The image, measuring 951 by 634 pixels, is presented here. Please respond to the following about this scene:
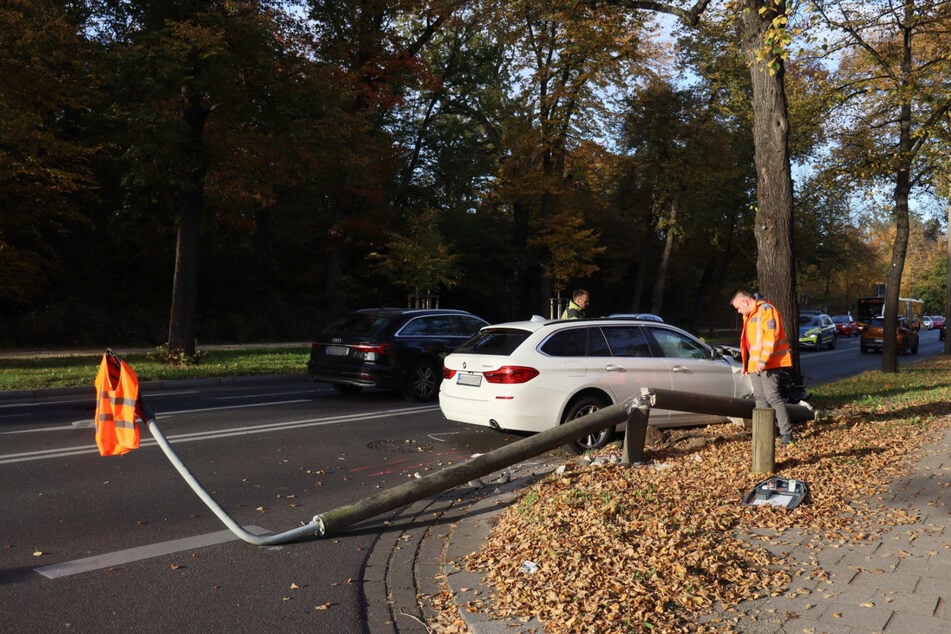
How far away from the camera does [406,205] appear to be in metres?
33.9

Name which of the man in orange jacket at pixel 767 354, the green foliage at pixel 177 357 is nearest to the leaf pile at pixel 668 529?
the man in orange jacket at pixel 767 354

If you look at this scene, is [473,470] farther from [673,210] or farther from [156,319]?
[673,210]

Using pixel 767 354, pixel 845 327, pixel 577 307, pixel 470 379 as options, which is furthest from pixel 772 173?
pixel 845 327

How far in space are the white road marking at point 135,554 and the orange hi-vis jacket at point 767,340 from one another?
5125mm

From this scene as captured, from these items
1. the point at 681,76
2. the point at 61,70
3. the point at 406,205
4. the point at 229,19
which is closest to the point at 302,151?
the point at 229,19

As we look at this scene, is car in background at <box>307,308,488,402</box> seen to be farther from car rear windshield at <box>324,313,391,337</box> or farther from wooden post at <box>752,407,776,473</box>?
wooden post at <box>752,407,776,473</box>

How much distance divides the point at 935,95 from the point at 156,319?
76.6 feet

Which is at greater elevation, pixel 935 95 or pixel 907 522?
pixel 935 95

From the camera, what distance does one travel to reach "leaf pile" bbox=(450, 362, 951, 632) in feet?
13.0

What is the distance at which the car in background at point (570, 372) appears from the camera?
8328 mm

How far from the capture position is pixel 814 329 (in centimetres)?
3359

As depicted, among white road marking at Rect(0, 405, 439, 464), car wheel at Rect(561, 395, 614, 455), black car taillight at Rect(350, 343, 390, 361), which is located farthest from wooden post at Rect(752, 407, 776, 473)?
black car taillight at Rect(350, 343, 390, 361)

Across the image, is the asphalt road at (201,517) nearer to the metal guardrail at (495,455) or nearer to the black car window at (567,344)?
Result: the metal guardrail at (495,455)

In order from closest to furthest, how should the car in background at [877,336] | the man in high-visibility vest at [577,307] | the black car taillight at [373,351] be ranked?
the man in high-visibility vest at [577,307]
the black car taillight at [373,351]
the car in background at [877,336]
